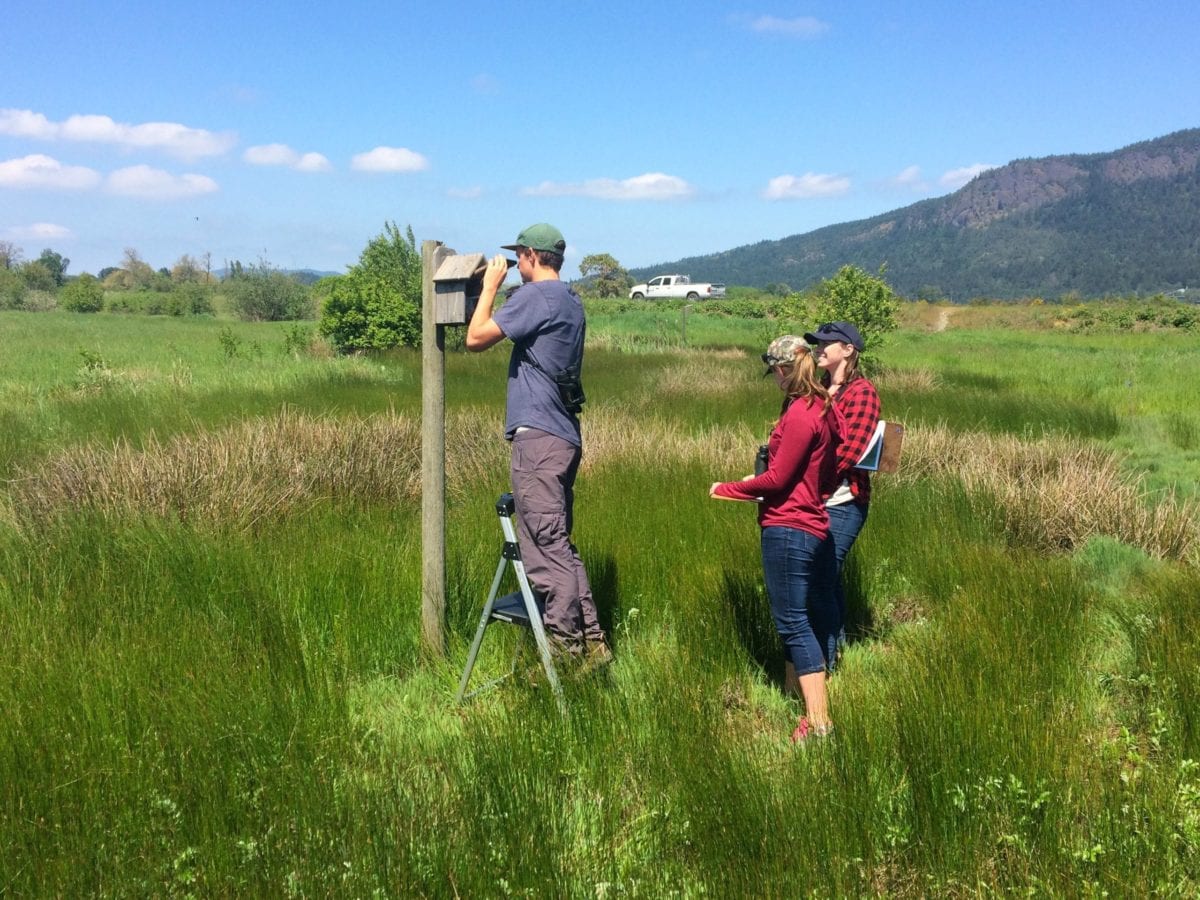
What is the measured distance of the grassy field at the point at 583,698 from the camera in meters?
2.49

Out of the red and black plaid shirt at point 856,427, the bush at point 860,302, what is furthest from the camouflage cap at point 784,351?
the bush at point 860,302

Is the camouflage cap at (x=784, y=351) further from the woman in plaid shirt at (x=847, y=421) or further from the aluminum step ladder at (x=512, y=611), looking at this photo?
the aluminum step ladder at (x=512, y=611)

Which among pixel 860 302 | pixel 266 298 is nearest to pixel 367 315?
pixel 860 302

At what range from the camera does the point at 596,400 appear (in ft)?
45.4

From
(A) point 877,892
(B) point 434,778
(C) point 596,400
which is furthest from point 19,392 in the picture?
(A) point 877,892

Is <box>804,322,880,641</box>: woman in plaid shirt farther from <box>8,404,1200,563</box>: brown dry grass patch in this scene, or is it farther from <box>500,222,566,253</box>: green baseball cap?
<box>8,404,1200,563</box>: brown dry grass patch

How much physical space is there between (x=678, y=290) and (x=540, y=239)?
7054 cm

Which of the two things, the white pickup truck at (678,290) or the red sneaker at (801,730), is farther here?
the white pickup truck at (678,290)

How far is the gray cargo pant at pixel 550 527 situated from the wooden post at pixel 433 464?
402mm

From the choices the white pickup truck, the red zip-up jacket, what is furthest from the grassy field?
the white pickup truck

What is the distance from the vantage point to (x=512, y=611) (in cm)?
365

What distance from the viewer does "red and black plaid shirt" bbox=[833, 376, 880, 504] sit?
157 inches

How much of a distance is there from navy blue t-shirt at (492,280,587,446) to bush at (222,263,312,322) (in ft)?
202

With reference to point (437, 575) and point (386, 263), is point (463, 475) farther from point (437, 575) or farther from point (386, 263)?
point (386, 263)
